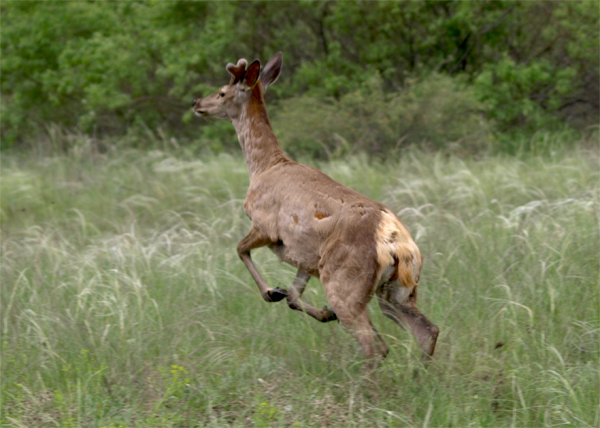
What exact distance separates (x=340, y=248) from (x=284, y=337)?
3.03 ft

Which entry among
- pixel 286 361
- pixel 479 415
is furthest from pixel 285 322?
pixel 479 415

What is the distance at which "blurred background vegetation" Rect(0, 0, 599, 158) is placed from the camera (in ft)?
54.4

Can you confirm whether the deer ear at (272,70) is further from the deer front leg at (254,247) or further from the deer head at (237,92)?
the deer front leg at (254,247)

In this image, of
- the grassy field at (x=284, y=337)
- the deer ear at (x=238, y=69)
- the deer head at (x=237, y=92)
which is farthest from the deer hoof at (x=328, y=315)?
the deer ear at (x=238, y=69)

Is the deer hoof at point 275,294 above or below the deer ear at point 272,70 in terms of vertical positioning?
below

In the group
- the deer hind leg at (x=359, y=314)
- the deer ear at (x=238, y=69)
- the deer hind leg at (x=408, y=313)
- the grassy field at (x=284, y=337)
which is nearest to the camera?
the grassy field at (x=284, y=337)

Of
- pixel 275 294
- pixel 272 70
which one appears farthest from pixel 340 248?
pixel 272 70

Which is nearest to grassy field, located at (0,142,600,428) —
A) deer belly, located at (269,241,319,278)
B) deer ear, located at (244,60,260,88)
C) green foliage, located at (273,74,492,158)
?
deer belly, located at (269,241,319,278)

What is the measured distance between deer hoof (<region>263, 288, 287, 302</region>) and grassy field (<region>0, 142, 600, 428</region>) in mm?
281

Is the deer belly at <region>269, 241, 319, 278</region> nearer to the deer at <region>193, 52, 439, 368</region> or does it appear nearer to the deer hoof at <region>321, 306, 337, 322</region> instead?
the deer at <region>193, 52, 439, 368</region>

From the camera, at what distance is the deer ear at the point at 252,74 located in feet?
18.9

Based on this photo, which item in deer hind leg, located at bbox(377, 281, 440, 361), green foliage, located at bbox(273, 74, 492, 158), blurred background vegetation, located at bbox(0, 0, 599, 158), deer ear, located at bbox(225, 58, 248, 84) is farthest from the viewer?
blurred background vegetation, located at bbox(0, 0, 599, 158)

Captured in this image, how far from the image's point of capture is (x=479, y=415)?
13.7 ft

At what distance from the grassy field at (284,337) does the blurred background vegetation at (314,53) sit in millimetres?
9327
